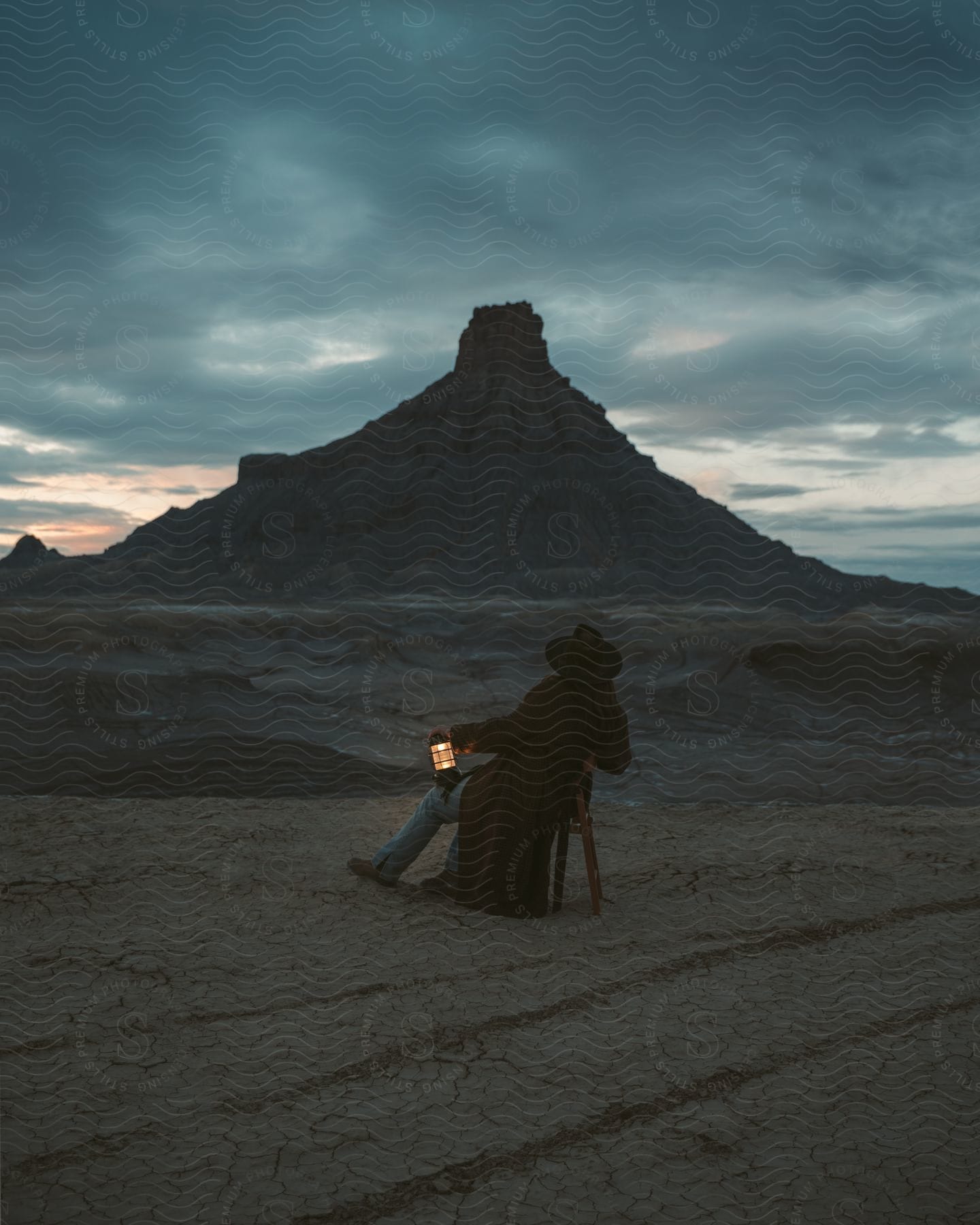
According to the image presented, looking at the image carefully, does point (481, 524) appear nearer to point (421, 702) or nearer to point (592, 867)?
point (421, 702)

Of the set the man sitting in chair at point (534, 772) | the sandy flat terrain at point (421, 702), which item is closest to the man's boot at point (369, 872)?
the man sitting in chair at point (534, 772)

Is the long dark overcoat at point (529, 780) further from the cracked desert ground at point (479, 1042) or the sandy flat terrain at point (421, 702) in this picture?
the sandy flat terrain at point (421, 702)

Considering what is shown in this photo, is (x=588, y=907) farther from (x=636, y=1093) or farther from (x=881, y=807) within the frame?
(x=881, y=807)

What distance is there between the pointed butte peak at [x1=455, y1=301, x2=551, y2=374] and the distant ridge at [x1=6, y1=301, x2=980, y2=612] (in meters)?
0.13

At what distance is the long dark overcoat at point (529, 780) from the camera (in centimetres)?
476

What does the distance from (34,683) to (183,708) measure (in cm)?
189

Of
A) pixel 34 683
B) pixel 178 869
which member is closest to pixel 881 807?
pixel 178 869

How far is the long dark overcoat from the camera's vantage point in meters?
4.76

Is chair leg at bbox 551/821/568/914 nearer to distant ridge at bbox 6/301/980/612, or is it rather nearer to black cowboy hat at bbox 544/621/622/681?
black cowboy hat at bbox 544/621/622/681

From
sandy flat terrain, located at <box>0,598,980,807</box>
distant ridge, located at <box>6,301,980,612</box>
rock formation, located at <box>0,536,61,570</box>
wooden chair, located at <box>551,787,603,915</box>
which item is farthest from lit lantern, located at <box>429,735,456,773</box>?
rock formation, located at <box>0,536,61,570</box>

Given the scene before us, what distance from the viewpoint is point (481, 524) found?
54438 millimetres

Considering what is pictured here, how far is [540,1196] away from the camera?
2750mm

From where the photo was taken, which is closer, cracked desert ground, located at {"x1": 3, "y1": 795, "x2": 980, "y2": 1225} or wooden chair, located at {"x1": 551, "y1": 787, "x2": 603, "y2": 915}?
cracked desert ground, located at {"x1": 3, "y1": 795, "x2": 980, "y2": 1225}

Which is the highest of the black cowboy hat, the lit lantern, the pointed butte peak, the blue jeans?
the pointed butte peak
